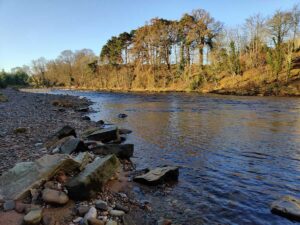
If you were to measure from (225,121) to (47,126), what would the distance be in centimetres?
1276

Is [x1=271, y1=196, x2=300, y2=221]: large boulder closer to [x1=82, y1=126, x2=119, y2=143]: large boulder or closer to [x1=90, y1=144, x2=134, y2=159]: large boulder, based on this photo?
[x1=90, y1=144, x2=134, y2=159]: large boulder

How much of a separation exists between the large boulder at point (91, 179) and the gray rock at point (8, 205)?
1232 mm

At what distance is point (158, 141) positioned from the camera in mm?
15938

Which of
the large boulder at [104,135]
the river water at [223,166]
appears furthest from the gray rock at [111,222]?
the large boulder at [104,135]

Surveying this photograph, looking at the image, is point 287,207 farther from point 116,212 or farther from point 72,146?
point 72,146

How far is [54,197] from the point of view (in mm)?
6809

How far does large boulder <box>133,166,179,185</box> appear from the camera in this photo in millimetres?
9133

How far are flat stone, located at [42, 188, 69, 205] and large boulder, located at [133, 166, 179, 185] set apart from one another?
2.79 m

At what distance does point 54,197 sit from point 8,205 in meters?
0.94

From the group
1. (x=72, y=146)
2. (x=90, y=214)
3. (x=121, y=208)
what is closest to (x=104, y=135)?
(x=72, y=146)

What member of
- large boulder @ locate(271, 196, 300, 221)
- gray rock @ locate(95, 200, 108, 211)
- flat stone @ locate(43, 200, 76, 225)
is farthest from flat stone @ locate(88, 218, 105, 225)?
large boulder @ locate(271, 196, 300, 221)

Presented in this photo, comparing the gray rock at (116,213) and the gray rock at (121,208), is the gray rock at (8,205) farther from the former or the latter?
the gray rock at (121,208)

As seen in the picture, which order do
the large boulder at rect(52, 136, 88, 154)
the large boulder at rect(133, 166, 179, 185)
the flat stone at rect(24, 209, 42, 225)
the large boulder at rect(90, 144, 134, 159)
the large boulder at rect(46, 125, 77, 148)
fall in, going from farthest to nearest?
the large boulder at rect(46, 125, 77, 148)
the large boulder at rect(90, 144, 134, 159)
the large boulder at rect(52, 136, 88, 154)
the large boulder at rect(133, 166, 179, 185)
the flat stone at rect(24, 209, 42, 225)

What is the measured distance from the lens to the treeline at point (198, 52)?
214 ft
